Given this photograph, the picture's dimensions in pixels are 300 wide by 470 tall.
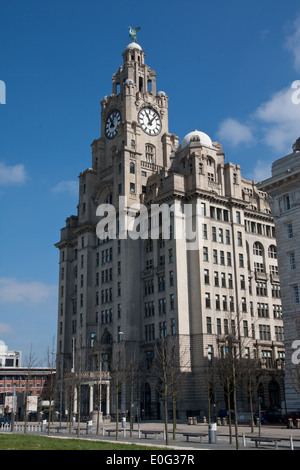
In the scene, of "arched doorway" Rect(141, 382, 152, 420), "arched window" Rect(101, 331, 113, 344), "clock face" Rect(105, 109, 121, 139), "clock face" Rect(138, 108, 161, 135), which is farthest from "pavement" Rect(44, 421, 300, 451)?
"clock face" Rect(105, 109, 121, 139)

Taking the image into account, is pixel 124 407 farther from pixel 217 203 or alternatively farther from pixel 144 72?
pixel 144 72

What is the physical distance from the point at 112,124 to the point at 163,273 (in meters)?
39.5

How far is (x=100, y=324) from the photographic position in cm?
10138

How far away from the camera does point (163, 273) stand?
91938 millimetres

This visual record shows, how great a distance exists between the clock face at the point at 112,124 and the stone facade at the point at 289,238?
55.0m

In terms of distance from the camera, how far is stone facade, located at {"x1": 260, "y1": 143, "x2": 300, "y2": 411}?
59.8 m

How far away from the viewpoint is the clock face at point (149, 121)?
365 feet

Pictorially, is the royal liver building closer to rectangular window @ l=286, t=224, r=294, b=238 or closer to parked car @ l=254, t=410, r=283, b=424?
parked car @ l=254, t=410, r=283, b=424

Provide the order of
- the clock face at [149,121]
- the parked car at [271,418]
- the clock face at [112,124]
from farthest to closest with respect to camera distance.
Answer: the clock face at [112,124] < the clock face at [149,121] < the parked car at [271,418]

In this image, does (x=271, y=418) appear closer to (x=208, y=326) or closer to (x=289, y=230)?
(x=289, y=230)

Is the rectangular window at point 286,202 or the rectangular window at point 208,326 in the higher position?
the rectangular window at point 286,202

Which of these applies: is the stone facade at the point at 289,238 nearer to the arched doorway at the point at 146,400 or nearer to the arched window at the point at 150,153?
the arched doorway at the point at 146,400

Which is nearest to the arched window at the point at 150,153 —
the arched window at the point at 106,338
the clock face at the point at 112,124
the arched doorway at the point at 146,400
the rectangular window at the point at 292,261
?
the clock face at the point at 112,124

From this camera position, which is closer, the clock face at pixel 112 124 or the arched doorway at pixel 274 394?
the arched doorway at pixel 274 394
